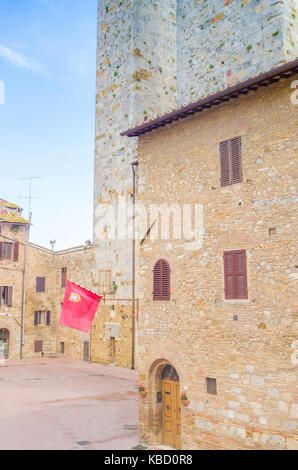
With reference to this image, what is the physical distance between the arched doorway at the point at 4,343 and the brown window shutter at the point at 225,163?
26054 millimetres

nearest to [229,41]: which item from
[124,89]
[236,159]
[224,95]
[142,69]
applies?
[142,69]

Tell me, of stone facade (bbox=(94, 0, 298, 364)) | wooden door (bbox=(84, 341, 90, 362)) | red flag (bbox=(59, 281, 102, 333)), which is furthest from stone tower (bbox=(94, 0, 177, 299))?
red flag (bbox=(59, 281, 102, 333))

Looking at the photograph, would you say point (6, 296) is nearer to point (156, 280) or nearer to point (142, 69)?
point (142, 69)

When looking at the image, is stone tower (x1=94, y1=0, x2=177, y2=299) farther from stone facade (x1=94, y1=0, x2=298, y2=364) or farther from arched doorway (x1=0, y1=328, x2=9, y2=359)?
arched doorway (x1=0, y1=328, x2=9, y2=359)

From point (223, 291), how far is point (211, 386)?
273 cm

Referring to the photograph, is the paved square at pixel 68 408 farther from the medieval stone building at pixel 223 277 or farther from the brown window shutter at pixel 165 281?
the brown window shutter at pixel 165 281

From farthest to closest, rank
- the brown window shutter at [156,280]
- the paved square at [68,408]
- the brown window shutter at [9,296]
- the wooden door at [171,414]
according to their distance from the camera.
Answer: the brown window shutter at [9,296]
the paved square at [68,408]
the brown window shutter at [156,280]
the wooden door at [171,414]

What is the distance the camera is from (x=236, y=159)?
12.3m

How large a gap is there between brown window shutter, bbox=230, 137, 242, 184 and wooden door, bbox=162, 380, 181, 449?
6672 millimetres

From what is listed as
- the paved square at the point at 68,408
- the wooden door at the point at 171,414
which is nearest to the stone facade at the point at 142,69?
the paved square at the point at 68,408

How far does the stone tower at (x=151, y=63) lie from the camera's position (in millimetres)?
20000

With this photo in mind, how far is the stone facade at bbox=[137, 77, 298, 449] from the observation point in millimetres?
10805

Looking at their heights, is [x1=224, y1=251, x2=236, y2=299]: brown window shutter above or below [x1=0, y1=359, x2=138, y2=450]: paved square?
above

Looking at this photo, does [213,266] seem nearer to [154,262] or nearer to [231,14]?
[154,262]
